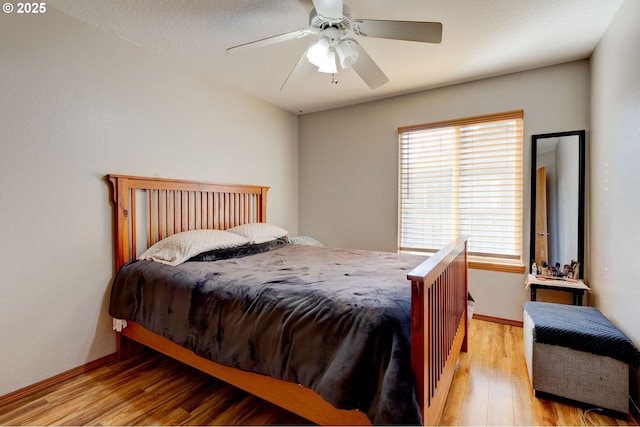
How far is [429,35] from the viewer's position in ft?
5.23

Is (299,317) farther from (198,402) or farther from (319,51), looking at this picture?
(319,51)

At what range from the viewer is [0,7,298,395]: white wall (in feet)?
5.87

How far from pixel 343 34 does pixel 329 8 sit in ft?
1.00

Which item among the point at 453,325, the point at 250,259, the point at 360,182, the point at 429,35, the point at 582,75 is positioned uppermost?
the point at 582,75

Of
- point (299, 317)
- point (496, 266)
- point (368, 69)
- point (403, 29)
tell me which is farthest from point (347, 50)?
point (496, 266)

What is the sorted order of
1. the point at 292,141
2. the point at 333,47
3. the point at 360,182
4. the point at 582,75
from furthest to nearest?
the point at 292,141
the point at 360,182
the point at 582,75
the point at 333,47

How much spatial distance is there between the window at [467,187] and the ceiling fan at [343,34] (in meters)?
1.48

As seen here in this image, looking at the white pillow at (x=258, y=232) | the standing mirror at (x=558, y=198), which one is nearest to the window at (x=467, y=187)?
the standing mirror at (x=558, y=198)

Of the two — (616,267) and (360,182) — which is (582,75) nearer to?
(616,267)

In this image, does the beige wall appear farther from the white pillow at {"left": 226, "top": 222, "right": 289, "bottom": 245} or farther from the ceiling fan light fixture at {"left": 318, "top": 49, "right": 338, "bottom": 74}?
the white pillow at {"left": 226, "top": 222, "right": 289, "bottom": 245}

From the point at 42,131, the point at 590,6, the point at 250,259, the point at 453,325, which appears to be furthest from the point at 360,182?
the point at 42,131

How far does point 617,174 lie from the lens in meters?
1.93

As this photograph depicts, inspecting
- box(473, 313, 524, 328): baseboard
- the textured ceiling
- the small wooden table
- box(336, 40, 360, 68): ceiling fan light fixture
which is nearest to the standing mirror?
the small wooden table

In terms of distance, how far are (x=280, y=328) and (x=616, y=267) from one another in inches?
84.8
